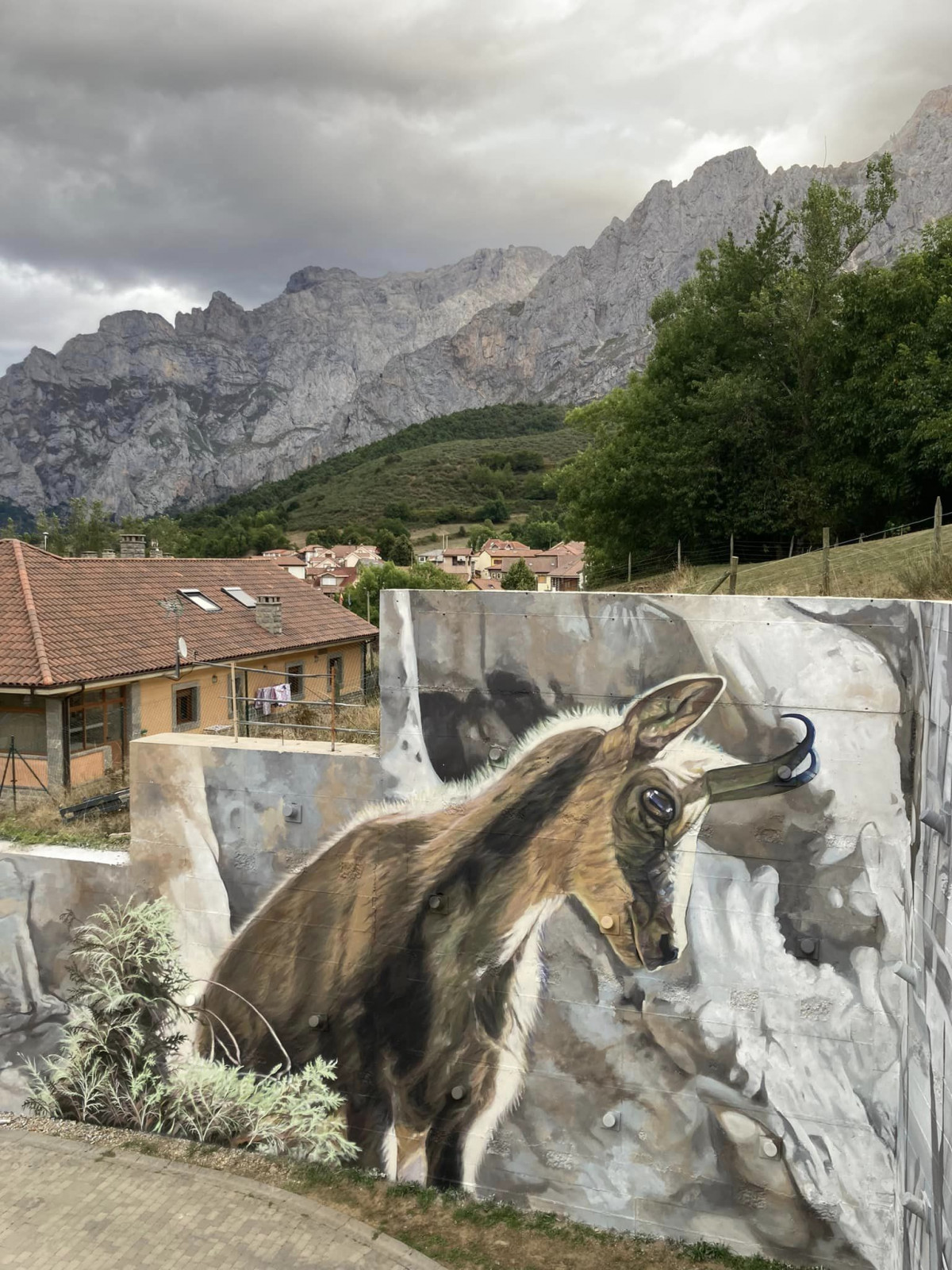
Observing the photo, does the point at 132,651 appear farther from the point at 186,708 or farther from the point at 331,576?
the point at 331,576

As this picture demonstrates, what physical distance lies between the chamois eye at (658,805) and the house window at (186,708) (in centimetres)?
1121

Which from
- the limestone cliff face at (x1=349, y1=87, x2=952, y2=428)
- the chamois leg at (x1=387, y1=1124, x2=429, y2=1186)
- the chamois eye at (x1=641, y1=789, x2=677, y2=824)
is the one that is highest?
the limestone cliff face at (x1=349, y1=87, x2=952, y2=428)

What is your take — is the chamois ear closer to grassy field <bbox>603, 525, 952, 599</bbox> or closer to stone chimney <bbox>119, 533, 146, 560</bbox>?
grassy field <bbox>603, 525, 952, 599</bbox>

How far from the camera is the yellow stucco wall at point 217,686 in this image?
1563 cm

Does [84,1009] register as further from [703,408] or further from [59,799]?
[703,408]

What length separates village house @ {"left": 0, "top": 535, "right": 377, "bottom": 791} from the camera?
13.5 m

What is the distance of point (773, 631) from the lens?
7.12 meters

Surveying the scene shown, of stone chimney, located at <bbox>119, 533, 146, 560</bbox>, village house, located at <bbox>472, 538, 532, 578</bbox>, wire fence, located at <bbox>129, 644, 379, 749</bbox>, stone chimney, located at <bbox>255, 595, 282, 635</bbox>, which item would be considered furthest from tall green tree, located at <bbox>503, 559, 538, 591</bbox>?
stone chimney, located at <bbox>255, 595, 282, 635</bbox>

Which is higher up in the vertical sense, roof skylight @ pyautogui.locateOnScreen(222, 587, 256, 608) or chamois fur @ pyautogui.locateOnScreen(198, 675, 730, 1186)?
roof skylight @ pyautogui.locateOnScreen(222, 587, 256, 608)

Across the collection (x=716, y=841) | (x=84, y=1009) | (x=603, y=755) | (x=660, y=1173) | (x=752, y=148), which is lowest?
(x=660, y=1173)

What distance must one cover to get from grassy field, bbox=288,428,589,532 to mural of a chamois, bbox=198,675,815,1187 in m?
93.8

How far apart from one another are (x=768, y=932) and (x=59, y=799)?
10126 mm

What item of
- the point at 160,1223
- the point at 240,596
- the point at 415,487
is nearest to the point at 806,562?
the point at 160,1223

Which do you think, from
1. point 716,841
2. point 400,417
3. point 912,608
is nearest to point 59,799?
point 716,841
